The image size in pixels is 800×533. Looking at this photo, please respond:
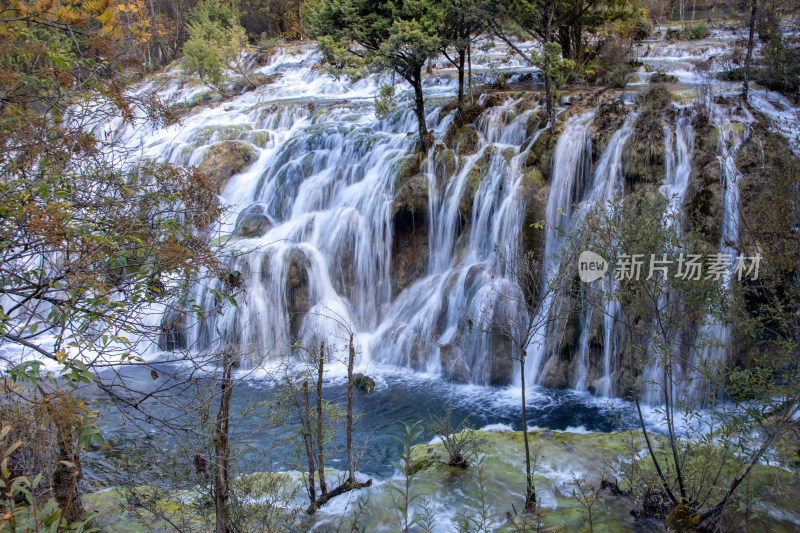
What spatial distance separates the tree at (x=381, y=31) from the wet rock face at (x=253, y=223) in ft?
17.0

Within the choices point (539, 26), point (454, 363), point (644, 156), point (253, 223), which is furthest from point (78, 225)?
point (539, 26)

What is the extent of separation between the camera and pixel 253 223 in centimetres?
1565

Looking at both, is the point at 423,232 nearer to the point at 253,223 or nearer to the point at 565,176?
the point at 565,176

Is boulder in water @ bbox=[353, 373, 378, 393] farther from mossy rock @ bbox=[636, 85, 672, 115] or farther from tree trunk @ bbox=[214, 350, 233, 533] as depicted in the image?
mossy rock @ bbox=[636, 85, 672, 115]

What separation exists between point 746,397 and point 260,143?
1878 centimetres

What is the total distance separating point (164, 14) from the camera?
4103cm

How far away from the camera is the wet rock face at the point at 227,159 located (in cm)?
1830

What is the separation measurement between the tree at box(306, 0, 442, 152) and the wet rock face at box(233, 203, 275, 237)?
204 inches

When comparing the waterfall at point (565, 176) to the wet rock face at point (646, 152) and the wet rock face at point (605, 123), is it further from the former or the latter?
the wet rock face at point (646, 152)

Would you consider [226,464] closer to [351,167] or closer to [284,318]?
[284,318]

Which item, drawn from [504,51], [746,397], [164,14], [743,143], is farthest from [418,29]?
[164,14]

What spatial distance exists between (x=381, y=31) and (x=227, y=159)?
7.73 metres

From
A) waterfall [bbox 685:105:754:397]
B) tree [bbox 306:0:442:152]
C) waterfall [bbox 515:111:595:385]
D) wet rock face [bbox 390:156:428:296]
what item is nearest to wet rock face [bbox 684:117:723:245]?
waterfall [bbox 685:105:754:397]

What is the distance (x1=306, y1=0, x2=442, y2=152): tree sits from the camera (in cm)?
1330
